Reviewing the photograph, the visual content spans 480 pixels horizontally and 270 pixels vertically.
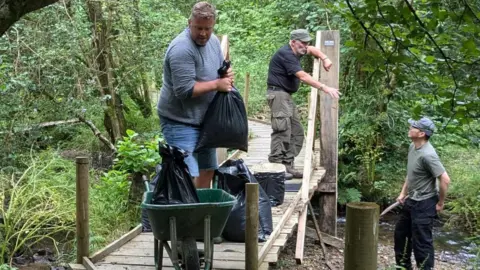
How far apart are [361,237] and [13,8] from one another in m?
1.70

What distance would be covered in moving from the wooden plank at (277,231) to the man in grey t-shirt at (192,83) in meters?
0.75

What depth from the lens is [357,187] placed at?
424 inches

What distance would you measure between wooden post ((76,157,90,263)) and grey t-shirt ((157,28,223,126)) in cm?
71

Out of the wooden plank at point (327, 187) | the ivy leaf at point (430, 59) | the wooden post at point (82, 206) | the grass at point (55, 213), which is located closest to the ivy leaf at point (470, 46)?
the ivy leaf at point (430, 59)

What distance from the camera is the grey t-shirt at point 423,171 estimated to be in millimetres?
5977

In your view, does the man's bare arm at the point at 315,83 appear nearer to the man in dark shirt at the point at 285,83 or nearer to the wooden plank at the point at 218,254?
the man in dark shirt at the point at 285,83

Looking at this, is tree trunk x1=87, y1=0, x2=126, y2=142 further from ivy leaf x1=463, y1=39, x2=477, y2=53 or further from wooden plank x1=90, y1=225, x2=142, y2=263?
ivy leaf x1=463, y1=39, x2=477, y2=53

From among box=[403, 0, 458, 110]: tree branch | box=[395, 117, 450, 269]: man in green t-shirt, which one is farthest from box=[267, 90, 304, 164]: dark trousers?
box=[403, 0, 458, 110]: tree branch

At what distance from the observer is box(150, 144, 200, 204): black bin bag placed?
368 centimetres

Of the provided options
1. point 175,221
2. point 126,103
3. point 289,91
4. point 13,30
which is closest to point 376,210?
point 175,221

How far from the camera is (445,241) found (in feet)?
30.2

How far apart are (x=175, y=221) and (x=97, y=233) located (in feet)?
12.6

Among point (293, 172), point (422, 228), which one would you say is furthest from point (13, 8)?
point (293, 172)

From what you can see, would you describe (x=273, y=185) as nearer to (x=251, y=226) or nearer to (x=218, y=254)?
(x=218, y=254)
